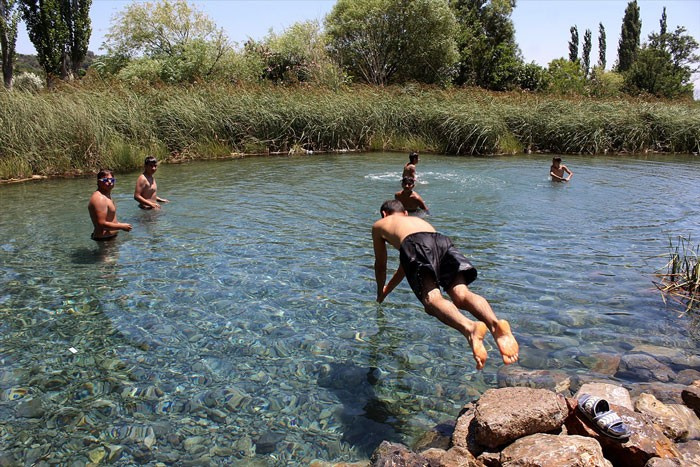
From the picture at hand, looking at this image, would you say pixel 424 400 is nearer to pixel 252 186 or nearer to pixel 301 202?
pixel 301 202

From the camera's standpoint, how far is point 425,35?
3497 cm

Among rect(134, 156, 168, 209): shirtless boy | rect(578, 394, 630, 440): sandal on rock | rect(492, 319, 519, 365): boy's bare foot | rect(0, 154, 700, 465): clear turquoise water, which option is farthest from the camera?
rect(134, 156, 168, 209): shirtless boy

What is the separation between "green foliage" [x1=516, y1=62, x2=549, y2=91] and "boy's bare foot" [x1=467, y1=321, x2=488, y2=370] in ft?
128

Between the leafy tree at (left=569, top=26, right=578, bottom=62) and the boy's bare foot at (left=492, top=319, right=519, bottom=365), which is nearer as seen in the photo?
the boy's bare foot at (left=492, top=319, right=519, bottom=365)

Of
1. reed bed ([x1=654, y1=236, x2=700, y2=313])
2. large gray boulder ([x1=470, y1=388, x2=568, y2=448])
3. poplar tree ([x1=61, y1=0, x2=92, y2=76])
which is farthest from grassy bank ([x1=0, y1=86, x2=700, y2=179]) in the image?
poplar tree ([x1=61, y1=0, x2=92, y2=76])

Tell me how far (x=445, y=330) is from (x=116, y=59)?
39432 mm

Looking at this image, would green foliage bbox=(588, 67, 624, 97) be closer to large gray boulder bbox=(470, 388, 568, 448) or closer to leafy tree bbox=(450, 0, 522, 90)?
leafy tree bbox=(450, 0, 522, 90)

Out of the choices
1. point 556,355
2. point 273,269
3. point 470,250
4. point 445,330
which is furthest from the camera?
point 470,250

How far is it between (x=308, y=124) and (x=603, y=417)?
17380 millimetres

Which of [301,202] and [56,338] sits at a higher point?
[301,202]

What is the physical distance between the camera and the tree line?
96.2ft

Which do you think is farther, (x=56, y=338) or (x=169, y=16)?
(x=169, y=16)

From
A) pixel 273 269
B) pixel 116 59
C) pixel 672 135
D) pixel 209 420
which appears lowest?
pixel 209 420

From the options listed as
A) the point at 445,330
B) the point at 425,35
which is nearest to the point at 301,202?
the point at 445,330
